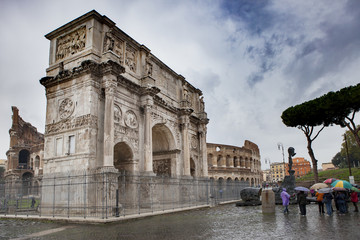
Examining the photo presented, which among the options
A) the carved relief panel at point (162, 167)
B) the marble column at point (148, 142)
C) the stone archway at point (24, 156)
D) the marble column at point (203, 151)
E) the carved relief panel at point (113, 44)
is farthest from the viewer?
the stone archway at point (24, 156)

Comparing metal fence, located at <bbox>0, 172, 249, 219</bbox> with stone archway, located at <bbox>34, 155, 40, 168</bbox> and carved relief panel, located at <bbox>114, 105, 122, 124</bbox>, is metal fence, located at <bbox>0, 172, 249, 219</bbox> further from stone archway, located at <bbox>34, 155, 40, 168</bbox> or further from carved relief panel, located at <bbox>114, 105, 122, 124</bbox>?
stone archway, located at <bbox>34, 155, 40, 168</bbox>

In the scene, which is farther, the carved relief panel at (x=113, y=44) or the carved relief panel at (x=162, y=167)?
the carved relief panel at (x=162, y=167)

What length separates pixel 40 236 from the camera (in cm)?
804

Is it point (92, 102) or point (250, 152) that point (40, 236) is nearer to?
point (92, 102)

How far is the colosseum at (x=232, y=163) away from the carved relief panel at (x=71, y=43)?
27921 mm

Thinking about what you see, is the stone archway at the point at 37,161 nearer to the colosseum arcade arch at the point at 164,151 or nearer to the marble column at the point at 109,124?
the colosseum arcade arch at the point at 164,151

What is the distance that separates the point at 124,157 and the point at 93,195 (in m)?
3.71

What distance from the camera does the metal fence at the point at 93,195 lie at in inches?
473

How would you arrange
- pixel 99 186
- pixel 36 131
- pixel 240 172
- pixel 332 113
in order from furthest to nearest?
1. pixel 36 131
2. pixel 240 172
3. pixel 332 113
4. pixel 99 186

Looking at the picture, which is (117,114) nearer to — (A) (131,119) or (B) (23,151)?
(A) (131,119)

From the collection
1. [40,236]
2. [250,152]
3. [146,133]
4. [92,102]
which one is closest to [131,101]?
[146,133]

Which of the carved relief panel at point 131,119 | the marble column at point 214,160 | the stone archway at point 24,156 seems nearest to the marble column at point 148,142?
the carved relief panel at point 131,119

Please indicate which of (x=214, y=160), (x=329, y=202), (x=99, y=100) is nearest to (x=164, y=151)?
(x=99, y=100)

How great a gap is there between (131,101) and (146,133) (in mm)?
→ 1968
